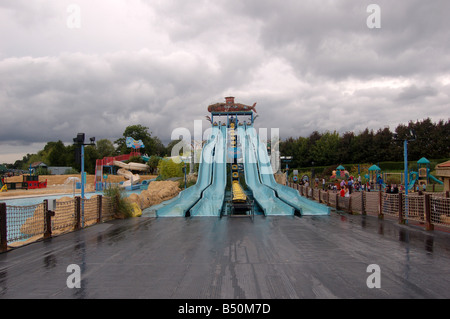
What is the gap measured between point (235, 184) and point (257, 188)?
2.42m

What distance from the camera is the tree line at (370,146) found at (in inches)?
1433

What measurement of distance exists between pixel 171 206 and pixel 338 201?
7743 millimetres

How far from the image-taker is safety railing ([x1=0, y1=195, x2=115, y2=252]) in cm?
736

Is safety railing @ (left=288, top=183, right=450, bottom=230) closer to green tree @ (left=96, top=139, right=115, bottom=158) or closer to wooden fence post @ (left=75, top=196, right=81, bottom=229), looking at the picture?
wooden fence post @ (left=75, top=196, right=81, bottom=229)

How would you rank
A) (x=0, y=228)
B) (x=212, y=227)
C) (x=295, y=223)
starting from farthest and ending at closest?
(x=295, y=223) < (x=212, y=227) < (x=0, y=228)

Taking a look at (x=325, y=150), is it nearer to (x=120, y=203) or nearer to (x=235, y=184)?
(x=235, y=184)

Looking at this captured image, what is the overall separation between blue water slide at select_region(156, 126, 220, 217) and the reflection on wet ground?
145 inches

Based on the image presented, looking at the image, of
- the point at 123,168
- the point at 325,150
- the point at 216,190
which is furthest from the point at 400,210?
the point at 325,150

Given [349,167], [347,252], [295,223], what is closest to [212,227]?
[295,223]

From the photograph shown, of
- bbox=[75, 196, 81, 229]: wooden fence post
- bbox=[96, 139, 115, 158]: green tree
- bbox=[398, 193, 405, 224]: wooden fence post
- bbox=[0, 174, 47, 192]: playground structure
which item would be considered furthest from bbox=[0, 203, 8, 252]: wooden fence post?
bbox=[96, 139, 115, 158]: green tree

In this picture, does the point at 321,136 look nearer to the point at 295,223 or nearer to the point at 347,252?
the point at 295,223

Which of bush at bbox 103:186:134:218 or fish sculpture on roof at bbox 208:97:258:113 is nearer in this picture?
bush at bbox 103:186:134:218

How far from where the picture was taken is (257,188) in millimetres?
19766
